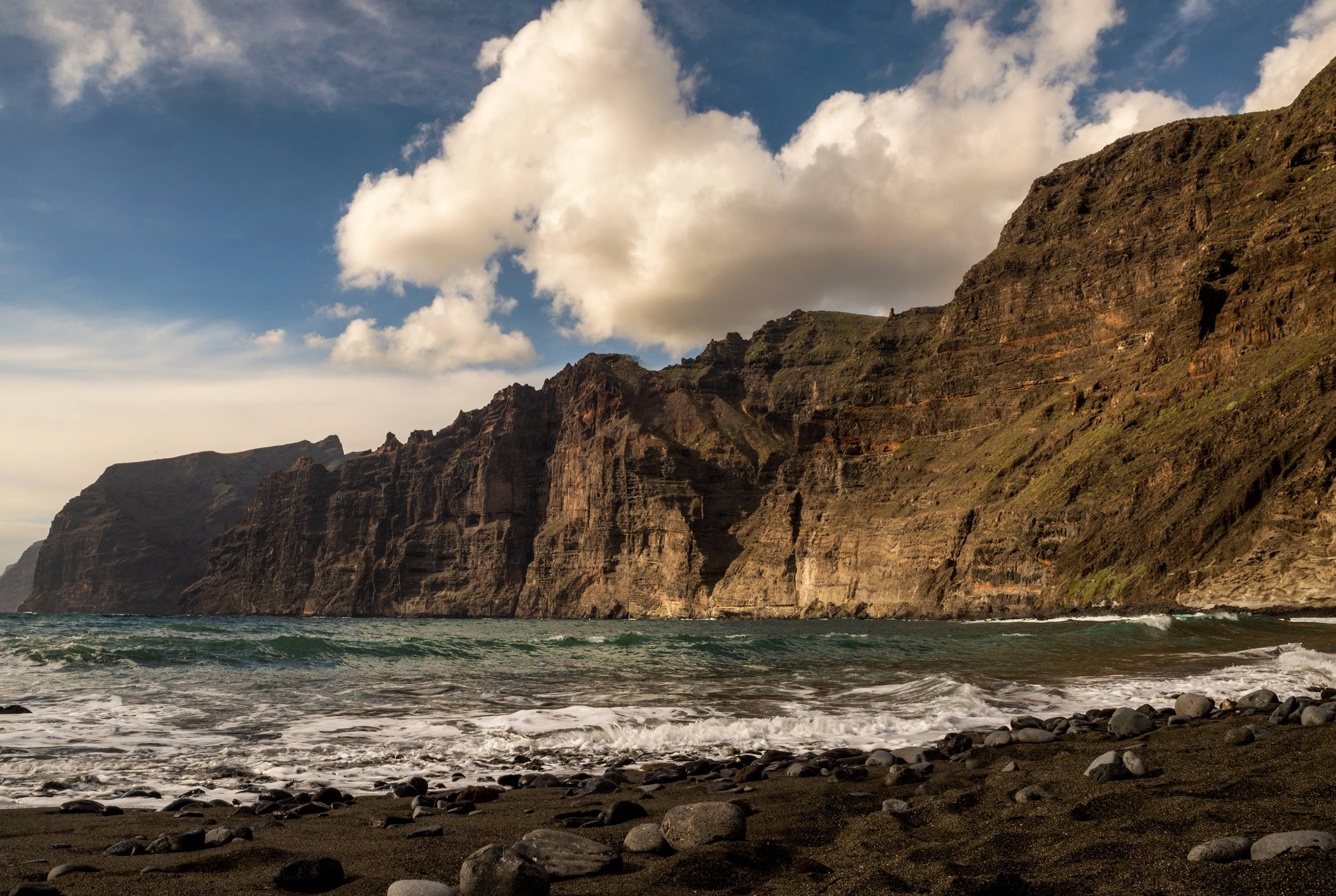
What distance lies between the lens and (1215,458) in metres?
62.0

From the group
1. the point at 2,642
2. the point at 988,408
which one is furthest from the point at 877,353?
the point at 2,642

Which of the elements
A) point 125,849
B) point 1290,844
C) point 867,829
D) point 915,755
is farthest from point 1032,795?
point 125,849

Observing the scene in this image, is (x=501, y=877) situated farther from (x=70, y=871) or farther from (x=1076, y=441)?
(x=1076, y=441)

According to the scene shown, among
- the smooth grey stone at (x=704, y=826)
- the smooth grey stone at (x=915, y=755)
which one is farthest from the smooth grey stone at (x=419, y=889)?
the smooth grey stone at (x=915, y=755)

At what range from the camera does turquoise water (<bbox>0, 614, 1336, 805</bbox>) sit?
11164mm

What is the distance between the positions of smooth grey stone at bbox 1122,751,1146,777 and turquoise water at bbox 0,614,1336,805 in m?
3.90

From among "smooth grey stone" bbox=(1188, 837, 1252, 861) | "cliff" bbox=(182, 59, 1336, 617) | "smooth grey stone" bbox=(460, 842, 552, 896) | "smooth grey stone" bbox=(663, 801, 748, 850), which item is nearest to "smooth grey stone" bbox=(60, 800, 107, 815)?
"smooth grey stone" bbox=(460, 842, 552, 896)

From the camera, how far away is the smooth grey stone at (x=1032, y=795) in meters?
7.11

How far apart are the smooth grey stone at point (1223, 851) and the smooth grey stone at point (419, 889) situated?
4.69 meters

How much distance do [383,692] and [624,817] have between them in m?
12.5

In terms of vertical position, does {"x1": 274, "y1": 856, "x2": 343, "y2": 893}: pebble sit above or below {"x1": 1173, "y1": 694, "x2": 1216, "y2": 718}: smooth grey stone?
above

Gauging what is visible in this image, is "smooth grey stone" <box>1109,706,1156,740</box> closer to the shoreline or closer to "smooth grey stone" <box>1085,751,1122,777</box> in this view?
the shoreline

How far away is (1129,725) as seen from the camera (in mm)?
11102

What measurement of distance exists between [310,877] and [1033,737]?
30.2 feet
